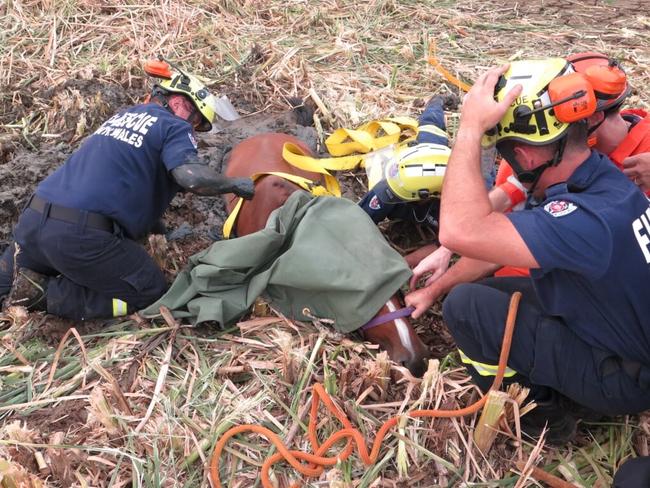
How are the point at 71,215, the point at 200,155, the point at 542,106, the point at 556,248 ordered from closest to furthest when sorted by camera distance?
1. the point at 556,248
2. the point at 542,106
3. the point at 71,215
4. the point at 200,155

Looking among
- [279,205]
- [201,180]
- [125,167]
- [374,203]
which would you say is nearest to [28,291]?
[125,167]

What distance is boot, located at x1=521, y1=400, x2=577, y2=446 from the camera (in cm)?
300

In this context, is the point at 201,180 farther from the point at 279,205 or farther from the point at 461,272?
the point at 461,272

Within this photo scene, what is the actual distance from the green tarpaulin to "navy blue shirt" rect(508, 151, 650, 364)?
3.22 feet

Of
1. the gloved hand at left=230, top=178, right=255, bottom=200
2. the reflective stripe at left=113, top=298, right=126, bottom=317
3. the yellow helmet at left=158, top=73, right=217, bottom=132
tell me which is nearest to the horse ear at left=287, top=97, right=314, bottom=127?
the yellow helmet at left=158, top=73, right=217, bottom=132

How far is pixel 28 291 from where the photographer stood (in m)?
3.96

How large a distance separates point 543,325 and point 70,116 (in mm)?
4366

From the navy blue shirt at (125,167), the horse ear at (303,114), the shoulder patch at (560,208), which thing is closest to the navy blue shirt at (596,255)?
the shoulder patch at (560,208)

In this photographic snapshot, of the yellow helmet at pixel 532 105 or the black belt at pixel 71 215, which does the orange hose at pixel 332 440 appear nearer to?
the yellow helmet at pixel 532 105

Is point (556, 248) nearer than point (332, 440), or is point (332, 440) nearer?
point (556, 248)

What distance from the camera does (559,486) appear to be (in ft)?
9.09

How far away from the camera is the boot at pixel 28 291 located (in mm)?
3944

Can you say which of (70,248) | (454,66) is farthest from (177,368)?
(454,66)

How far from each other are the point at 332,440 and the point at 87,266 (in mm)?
1920
